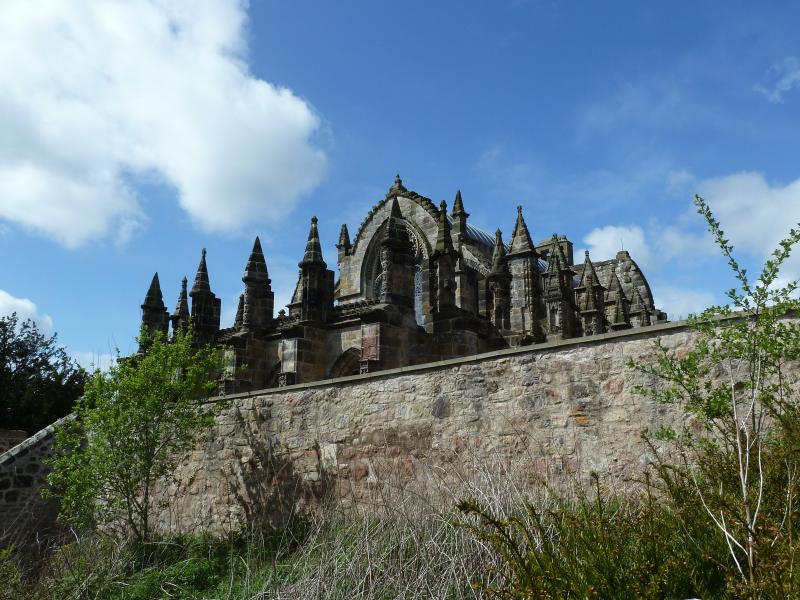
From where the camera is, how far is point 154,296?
2675 centimetres

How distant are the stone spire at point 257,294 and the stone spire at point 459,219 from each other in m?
11.6

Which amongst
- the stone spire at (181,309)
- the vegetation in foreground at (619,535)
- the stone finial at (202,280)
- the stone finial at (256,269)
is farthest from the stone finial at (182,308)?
the vegetation in foreground at (619,535)

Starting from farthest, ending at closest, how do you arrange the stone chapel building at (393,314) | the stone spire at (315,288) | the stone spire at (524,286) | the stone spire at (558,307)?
the stone spire at (558,307) < the stone spire at (524,286) < the stone spire at (315,288) < the stone chapel building at (393,314)

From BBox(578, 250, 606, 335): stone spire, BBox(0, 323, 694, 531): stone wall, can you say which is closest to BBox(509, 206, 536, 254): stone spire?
BBox(578, 250, 606, 335): stone spire

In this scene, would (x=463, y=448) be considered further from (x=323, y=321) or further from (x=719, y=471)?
(x=323, y=321)

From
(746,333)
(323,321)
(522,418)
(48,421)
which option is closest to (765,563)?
(746,333)

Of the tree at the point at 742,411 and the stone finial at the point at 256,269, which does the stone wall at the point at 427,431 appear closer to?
the tree at the point at 742,411

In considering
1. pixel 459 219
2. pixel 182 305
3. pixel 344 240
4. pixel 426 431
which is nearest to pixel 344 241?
pixel 344 240

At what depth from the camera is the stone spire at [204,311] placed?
23.5 metres

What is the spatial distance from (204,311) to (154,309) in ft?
12.6

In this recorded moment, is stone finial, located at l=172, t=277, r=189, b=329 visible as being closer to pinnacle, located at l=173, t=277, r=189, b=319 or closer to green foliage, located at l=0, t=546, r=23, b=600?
pinnacle, located at l=173, t=277, r=189, b=319

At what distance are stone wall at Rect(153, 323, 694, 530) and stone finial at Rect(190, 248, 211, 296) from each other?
38.9 ft

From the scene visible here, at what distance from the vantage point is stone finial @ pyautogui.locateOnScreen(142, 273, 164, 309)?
26.6 metres

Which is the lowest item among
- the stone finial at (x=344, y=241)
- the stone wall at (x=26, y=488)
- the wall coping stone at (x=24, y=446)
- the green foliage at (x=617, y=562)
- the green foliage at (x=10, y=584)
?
the green foliage at (x=10, y=584)
